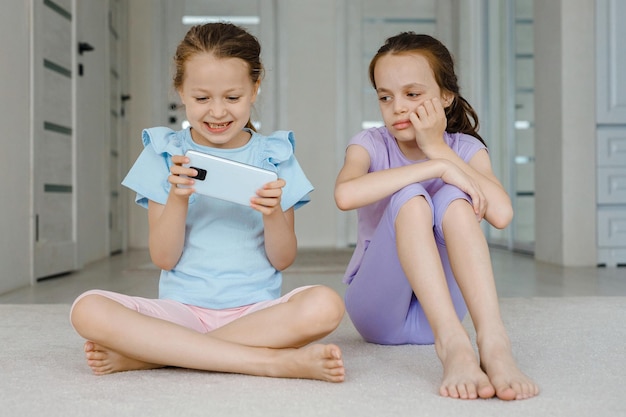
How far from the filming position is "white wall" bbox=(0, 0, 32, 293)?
2.77 meters

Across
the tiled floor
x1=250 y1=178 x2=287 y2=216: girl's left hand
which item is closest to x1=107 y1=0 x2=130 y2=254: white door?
the tiled floor

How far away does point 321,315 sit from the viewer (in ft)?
4.06

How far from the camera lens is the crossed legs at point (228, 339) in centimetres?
120

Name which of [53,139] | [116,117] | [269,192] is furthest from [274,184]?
[116,117]

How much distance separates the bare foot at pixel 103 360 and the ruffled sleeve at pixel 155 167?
0.92 ft

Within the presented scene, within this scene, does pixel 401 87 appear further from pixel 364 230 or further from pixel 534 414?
pixel 534 414

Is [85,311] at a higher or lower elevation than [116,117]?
lower

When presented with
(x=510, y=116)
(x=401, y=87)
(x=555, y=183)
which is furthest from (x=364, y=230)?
(x=510, y=116)

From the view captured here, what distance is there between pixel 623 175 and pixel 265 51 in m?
3.11

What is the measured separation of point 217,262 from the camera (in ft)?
4.50

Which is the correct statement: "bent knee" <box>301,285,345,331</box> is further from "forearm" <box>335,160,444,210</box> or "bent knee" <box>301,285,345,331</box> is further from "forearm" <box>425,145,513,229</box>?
"forearm" <box>425,145,513,229</box>

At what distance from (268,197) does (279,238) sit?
0.11m

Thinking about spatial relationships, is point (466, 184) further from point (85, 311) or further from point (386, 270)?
point (85, 311)

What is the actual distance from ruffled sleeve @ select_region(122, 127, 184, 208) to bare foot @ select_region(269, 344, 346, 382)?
1.29ft
